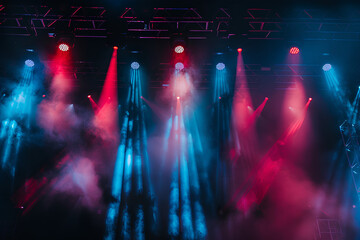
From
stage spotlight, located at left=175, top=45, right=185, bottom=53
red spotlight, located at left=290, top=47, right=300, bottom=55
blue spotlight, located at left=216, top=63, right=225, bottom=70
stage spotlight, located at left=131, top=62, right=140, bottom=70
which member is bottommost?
stage spotlight, located at left=175, top=45, right=185, bottom=53

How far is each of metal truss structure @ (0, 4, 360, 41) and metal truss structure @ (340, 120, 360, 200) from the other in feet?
9.19

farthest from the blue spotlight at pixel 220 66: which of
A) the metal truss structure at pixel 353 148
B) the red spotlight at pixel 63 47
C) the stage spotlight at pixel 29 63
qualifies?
the stage spotlight at pixel 29 63

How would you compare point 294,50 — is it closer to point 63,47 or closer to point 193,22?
point 193,22

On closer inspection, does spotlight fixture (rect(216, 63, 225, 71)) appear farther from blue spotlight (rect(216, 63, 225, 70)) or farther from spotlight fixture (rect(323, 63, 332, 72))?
spotlight fixture (rect(323, 63, 332, 72))

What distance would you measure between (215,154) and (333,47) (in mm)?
4361

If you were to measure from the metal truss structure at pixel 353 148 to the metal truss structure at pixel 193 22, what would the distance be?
2802 millimetres

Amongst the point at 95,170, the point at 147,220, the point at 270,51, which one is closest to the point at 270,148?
the point at 270,51

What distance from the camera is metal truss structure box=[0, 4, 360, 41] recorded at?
204 inches

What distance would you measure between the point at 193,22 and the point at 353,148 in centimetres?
593

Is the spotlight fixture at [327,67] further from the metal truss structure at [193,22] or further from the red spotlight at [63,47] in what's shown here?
the red spotlight at [63,47]

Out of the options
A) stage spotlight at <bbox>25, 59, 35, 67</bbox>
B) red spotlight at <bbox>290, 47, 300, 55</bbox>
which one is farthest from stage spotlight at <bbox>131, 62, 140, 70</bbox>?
red spotlight at <bbox>290, 47, 300, 55</bbox>

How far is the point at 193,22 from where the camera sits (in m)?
5.53

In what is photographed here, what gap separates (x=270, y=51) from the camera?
6051 millimetres

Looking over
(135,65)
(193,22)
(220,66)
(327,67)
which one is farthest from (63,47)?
(327,67)
